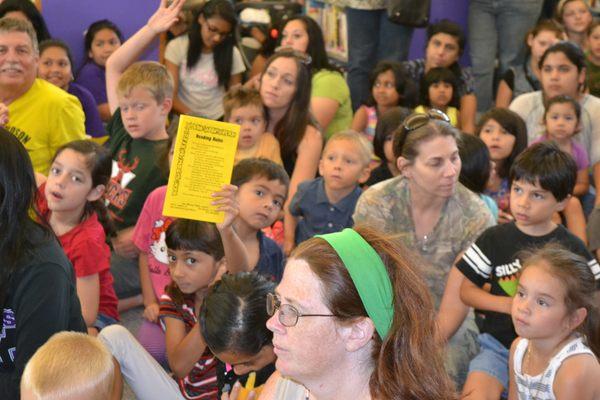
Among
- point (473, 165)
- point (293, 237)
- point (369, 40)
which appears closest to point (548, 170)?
point (473, 165)

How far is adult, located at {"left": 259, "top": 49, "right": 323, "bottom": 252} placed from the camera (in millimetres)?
4543

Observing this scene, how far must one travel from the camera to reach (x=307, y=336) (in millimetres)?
1892

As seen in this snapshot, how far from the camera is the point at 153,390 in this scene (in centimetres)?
289

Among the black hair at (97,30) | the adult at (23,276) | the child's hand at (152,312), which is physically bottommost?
the child's hand at (152,312)

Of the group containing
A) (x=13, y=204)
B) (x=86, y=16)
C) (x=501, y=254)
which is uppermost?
(x=86, y=16)

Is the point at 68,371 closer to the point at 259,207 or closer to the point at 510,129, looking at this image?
the point at 259,207

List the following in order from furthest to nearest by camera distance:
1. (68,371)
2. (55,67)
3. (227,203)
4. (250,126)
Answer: (55,67) < (250,126) < (227,203) < (68,371)

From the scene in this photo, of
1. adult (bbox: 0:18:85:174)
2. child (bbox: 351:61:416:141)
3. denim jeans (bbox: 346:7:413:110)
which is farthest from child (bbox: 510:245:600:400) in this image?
denim jeans (bbox: 346:7:413:110)

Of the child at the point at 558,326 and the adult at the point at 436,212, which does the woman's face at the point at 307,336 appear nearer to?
the child at the point at 558,326

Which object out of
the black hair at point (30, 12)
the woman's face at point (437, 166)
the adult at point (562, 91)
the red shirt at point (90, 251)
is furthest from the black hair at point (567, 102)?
the black hair at point (30, 12)

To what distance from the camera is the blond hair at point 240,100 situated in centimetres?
444

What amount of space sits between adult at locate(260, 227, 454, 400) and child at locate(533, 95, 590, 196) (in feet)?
10.3

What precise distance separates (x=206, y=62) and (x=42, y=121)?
185cm

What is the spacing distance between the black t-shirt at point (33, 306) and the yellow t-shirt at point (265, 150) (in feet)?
6.17
